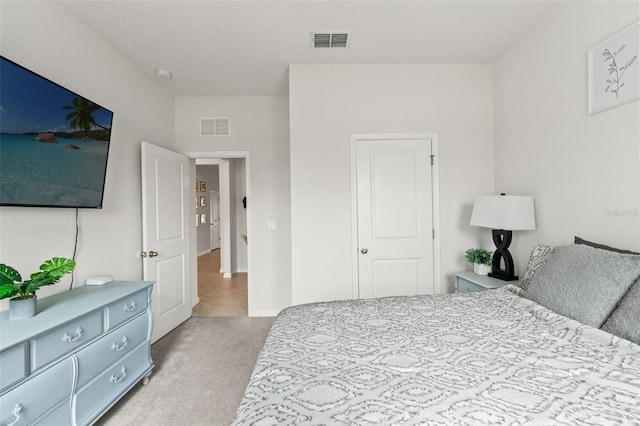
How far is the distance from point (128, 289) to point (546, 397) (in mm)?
2320

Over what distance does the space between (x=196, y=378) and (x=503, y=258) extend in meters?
2.73

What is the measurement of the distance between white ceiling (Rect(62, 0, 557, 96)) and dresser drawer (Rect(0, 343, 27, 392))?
2170 millimetres

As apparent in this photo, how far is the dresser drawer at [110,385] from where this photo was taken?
1620 mm

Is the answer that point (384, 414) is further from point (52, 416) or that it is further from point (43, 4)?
point (43, 4)

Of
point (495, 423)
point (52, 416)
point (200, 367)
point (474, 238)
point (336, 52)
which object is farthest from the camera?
point (474, 238)

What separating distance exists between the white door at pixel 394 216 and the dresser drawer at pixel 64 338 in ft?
6.95

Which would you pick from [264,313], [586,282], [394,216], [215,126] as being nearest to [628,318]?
[586,282]

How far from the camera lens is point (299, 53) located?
2.70 m

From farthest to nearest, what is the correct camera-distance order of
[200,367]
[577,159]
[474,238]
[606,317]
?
[474,238] → [200,367] → [577,159] → [606,317]

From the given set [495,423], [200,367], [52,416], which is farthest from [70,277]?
[495,423]

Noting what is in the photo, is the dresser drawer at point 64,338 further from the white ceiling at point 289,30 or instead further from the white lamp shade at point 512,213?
the white lamp shade at point 512,213

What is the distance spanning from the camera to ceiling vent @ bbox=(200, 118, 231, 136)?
3.67 m

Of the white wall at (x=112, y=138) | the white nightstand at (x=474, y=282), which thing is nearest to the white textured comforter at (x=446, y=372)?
the white nightstand at (x=474, y=282)

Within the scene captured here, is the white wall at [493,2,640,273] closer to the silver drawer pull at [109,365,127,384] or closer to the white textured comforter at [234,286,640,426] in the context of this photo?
the white textured comforter at [234,286,640,426]
